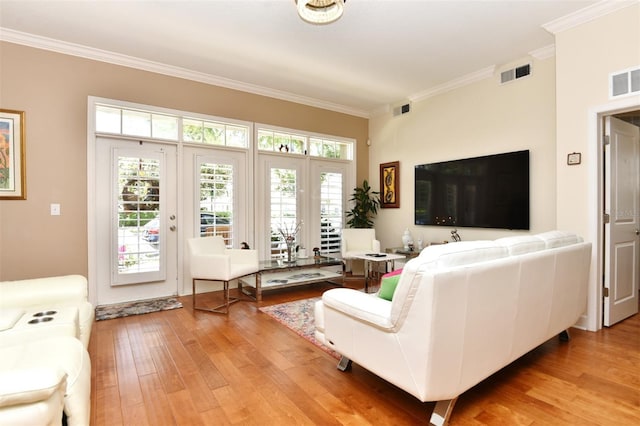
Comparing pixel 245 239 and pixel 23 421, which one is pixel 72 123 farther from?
pixel 23 421

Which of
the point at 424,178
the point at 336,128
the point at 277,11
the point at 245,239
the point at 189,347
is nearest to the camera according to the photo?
the point at 189,347

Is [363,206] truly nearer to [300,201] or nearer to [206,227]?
[300,201]

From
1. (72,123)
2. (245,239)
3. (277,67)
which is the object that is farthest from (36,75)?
(245,239)

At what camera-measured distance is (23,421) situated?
1.08 m

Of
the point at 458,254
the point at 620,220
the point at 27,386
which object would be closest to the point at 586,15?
the point at 620,220

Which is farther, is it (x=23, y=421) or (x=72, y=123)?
(x=72, y=123)

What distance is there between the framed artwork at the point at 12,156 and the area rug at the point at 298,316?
2.88 meters

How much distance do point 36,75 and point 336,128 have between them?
4.09 m

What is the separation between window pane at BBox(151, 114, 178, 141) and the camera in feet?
14.0

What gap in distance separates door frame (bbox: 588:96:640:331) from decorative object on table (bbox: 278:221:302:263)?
11.2ft

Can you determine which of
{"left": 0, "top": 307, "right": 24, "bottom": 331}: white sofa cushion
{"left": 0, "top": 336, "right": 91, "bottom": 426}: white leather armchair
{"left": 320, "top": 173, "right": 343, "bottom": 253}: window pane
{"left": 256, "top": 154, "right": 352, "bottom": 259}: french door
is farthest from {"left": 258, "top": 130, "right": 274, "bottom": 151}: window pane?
{"left": 0, "top": 336, "right": 91, "bottom": 426}: white leather armchair

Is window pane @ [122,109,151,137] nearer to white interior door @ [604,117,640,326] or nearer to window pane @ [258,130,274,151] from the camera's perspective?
window pane @ [258,130,274,151]

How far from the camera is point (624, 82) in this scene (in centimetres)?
287

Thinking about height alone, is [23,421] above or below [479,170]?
below
